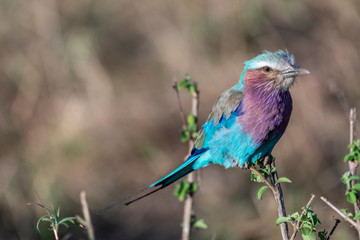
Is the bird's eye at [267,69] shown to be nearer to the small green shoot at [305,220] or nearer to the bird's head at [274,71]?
the bird's head at [274,71]

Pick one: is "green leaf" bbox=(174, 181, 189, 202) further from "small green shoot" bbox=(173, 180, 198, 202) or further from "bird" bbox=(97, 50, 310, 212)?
"bird" bbox=(97, 50, 310, 212)

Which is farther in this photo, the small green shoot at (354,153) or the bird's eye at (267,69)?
the bird's eye at (267,69)

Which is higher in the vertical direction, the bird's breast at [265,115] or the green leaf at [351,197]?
the bird's breast at [265,115]

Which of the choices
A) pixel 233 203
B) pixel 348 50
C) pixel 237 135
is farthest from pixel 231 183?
pixel 237 135

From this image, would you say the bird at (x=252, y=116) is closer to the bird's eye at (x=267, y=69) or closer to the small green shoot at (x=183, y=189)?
the bird's eye at (x=267, y=69)

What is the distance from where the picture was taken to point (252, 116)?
11.2ft

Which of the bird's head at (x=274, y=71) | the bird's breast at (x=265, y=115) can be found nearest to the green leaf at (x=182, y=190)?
the bird's breast at (x=265, y=115)

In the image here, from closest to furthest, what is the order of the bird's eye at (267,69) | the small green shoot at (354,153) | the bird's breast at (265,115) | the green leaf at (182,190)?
the small green shoot at (354,153) → the green leaf at (182,190) → the bird's breast at (265,115) → the bird's eye at (267,69)

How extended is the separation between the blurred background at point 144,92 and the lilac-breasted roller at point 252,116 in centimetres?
220

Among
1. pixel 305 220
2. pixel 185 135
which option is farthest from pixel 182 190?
pixel 305 220

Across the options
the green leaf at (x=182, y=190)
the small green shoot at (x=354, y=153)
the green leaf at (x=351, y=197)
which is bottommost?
the green leaf at (x=351, y=197)

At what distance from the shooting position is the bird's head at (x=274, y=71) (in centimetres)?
342

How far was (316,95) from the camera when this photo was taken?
21.1ft

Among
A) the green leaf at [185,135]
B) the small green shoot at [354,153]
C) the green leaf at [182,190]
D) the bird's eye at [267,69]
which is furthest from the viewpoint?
the bird's eye at [267,69]
